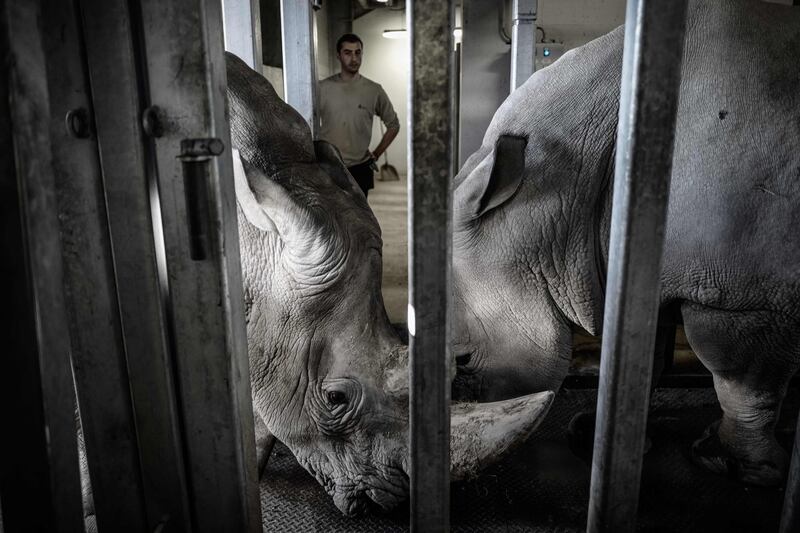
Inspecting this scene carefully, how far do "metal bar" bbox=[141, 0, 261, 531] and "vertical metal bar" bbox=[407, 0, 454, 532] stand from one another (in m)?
0.36

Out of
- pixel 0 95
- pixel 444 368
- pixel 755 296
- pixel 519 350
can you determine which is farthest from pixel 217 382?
pixel 755 296

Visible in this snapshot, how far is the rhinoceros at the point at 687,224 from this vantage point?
217cm

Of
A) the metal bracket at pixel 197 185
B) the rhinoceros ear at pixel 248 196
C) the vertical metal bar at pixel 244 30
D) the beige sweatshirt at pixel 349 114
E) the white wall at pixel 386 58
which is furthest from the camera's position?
the white wall at pixel 386 58

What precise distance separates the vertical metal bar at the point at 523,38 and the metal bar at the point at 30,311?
10.8 feet

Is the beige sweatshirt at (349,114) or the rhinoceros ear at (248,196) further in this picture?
the beige sweatshirt at (349,114)

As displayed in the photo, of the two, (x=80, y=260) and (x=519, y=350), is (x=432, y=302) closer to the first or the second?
(x=80, y=260)

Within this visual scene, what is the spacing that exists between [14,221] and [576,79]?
7.37 ft

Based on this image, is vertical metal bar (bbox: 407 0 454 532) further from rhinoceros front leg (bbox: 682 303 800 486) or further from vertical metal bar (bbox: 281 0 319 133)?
vertical metal bar (bbox: 281 0 319 133)

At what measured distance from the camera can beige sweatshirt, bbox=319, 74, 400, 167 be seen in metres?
5.74

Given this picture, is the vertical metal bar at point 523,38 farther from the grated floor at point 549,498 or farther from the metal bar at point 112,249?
the metal bar at point 112,249

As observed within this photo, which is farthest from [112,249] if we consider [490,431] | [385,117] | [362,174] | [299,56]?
[385,117]

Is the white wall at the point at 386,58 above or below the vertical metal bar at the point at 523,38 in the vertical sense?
above

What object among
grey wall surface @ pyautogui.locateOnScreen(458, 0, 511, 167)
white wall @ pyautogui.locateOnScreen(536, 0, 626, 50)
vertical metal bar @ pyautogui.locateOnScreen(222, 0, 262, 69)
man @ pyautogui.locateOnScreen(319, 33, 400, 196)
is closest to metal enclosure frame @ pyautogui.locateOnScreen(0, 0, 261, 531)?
vertical metal bar @ pyautogui.locateOnScreen(222, 0, 262, 69)

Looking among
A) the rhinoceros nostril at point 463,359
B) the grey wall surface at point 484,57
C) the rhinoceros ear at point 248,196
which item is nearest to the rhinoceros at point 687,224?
the rhinoceros nostril at point 463,359
